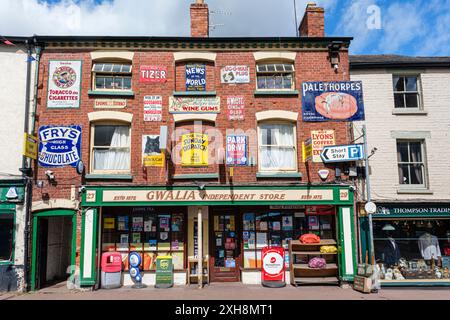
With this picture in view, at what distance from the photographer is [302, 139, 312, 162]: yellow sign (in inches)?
454

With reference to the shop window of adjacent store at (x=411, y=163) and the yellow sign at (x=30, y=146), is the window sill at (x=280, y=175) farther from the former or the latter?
the yellow sign at (x=30, y=146)

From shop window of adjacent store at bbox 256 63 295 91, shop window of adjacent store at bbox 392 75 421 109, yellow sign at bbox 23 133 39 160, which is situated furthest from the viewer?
shop window of adjacent store at bbox 392 75 421 109

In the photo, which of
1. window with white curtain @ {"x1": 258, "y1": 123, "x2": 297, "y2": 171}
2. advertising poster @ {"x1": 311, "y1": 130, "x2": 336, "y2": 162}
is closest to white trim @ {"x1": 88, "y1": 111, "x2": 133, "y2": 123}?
window with white curtain @ {"x1": 258, "y1": 123, "x2": 297, "y2": 171}

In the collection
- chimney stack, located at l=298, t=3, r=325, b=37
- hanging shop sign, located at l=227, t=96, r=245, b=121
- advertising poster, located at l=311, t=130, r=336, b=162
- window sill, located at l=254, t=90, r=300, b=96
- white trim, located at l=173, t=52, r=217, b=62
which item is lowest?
advertising poster, located at l=311, t=130, r=336, b=162

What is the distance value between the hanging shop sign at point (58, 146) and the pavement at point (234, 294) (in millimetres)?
3940

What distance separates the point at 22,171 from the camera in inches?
445

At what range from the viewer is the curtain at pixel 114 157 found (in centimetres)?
1194

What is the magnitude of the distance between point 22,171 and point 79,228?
2509 millimetres

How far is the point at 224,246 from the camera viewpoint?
1211 cm

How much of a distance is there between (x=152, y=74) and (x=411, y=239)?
1028 cm

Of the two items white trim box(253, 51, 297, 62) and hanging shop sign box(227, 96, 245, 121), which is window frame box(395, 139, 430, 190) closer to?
white trim box(253, 51, 297, 62)

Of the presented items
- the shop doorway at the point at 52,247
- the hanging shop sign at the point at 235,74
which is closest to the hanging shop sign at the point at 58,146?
the shop doorway at the point at 52,247

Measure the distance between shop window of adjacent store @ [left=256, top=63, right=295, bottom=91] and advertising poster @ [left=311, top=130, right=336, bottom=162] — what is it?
185 cm

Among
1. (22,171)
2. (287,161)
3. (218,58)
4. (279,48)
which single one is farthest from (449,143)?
(22,171)
